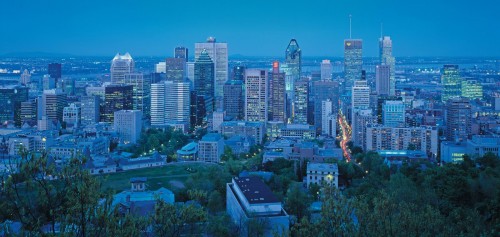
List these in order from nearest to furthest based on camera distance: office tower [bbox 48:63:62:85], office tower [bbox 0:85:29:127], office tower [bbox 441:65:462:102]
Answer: office tower [bbox 0:85:29:127] < office tower [bbox 441:65:462:102] < office tower [bbox 48:63:62:85]

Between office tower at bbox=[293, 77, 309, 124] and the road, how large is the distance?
5.03 ft

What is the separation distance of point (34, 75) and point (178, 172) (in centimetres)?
2694

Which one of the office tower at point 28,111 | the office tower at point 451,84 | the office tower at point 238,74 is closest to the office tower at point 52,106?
the office tower at point 28,111

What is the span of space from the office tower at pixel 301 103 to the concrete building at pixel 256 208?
51.7 ft

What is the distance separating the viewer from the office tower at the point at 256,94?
77.4 ft

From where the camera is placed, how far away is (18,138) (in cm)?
1609

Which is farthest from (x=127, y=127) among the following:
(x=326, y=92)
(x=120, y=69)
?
(x=120, y=69)

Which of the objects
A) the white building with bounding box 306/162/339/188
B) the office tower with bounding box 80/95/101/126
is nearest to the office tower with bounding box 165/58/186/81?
the office tower with bounding box 80/95/101/126

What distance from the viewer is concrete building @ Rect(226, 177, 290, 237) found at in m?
6.57

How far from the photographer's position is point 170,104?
24.6m

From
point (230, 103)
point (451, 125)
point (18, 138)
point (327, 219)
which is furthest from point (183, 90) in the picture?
point (327, 219)

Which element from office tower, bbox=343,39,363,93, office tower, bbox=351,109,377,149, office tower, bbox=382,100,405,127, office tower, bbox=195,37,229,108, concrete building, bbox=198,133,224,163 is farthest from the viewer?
office tower, bbox=343,39,363,93

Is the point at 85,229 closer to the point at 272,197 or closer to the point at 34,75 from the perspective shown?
the point at 272,197

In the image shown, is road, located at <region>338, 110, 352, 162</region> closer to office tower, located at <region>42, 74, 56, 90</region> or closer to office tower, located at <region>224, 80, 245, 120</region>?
office tower, located at <region>224, 80, 245, 120</region>
